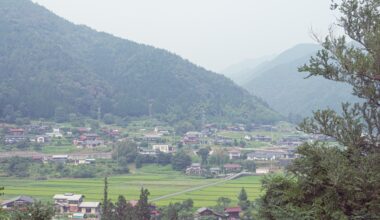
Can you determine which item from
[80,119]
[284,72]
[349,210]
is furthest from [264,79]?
[349,210]

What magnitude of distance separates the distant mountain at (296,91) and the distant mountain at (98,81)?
9837mm

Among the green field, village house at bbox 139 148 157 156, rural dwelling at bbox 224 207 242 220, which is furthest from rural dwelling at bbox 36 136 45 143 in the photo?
rural dwelling at bbox 224 207 242 220

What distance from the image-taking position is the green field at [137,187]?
19609mm

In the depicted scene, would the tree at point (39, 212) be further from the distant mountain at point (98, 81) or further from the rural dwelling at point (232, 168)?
the distant mountain at point (98, 81)

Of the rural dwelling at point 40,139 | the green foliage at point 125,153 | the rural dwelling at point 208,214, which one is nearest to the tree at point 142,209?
the rural dwelling at point 208,214

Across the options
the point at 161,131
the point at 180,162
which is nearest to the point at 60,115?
the point at 161,131

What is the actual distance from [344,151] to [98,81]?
44854 mm

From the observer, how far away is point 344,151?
543 cm

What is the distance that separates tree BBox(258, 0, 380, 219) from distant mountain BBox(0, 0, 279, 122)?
114ft

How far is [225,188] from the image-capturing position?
22281 millimetres

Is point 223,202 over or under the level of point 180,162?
under

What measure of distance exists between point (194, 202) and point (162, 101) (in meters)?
30.8

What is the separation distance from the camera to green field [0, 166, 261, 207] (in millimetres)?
Result: 19609

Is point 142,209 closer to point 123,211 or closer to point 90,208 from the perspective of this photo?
point 123,211
